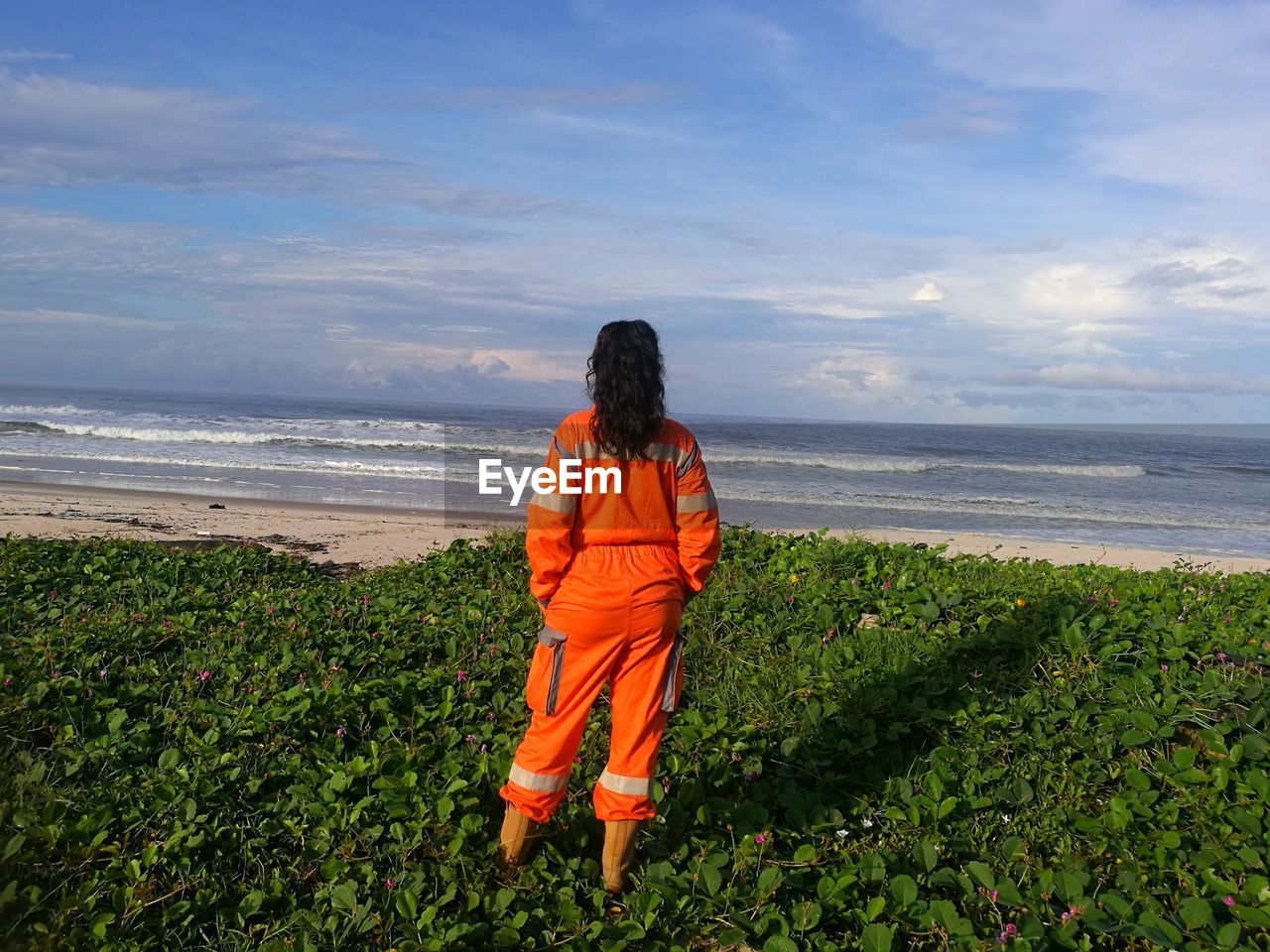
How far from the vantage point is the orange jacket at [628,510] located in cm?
367

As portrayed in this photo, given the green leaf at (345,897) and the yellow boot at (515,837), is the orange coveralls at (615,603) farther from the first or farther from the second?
the green leaf at (345,897)

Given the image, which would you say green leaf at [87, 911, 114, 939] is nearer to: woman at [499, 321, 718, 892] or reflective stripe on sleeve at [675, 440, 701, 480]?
woman at [499, 321, 718, 892]

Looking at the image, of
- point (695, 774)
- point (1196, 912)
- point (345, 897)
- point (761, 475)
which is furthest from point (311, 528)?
point (761, 475)

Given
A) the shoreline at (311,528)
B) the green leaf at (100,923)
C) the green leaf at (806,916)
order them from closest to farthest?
1. the green leaf at (100,923)
2. the green leaf at (806,916)
3. the shoreline at (311,528)

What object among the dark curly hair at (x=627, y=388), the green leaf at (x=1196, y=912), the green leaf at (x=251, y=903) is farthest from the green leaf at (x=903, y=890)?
the green leaf at (x=251, y=903)

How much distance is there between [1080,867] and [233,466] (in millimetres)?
24319

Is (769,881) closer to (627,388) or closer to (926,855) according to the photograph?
(926,855)

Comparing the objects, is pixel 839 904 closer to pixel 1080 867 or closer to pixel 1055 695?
pixel 1080 867

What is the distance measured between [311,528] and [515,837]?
411 inches

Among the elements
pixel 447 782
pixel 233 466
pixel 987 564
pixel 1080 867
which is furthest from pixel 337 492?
pixel 1080 867

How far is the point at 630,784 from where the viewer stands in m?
3.64

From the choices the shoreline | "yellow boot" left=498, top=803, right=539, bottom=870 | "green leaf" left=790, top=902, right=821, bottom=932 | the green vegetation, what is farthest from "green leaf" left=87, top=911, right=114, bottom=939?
the shoreline

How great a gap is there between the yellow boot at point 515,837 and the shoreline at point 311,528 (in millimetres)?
6827

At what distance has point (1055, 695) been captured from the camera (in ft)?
17.7
